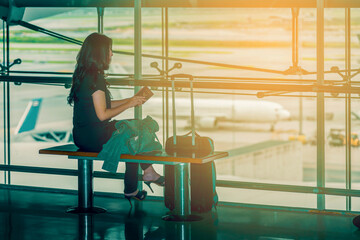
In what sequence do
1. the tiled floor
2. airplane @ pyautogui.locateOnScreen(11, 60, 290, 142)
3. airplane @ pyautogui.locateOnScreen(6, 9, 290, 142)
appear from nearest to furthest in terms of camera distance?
the tiled floor < airplane @ pyautogui.locateOnScreen(6, 9, 290, 142) < airplane @ pyautogui.locateOnScreen(11, 60, 290, 142)

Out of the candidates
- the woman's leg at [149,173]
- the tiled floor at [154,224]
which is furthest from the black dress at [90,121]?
the tiled floor at [154,224]

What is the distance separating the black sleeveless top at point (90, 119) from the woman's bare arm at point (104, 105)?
0.08ft

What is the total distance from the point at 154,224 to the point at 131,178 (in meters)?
0.34

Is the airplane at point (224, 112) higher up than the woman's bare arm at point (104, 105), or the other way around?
the woman's bare arm at point (104, 105)

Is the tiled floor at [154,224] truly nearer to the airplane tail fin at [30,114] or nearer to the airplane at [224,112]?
the airplane tail fin at [30,114]

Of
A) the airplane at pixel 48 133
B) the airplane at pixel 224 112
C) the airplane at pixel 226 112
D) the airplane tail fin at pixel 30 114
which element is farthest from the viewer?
the airplane at pixel 48 133

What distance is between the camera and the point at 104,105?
3.14 metres

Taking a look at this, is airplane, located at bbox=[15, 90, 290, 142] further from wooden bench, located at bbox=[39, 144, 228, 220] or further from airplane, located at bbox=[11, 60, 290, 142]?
wooden bench, located at bbox=[39, 144, 228, 220]

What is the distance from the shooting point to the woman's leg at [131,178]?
3266 millimetres

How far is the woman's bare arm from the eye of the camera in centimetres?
311

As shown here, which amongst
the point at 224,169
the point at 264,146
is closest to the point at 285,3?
the point at 264,146

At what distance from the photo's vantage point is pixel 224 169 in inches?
1554

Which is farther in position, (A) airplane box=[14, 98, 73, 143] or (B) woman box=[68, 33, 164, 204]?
(A) airplane box=[14, 98, 73, 143]

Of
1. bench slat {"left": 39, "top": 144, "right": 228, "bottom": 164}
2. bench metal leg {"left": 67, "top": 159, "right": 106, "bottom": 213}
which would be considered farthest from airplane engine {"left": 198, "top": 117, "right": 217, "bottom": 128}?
bench slat {"left": 39, "top": 144, "right": 228, "bottom": 164}
